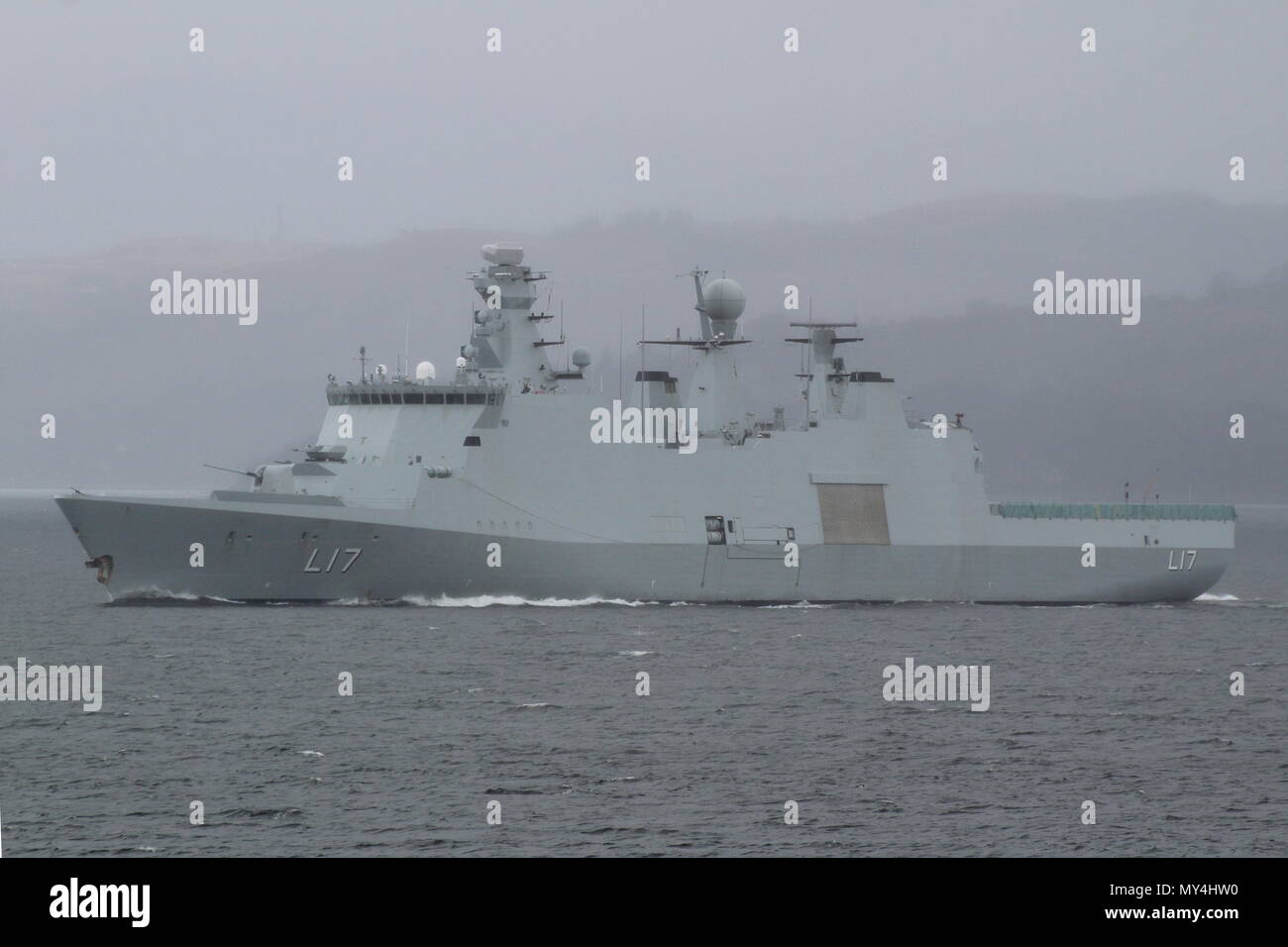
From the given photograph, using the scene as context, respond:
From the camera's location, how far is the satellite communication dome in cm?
4041

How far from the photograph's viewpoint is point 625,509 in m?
36.4

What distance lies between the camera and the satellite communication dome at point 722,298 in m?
40.4

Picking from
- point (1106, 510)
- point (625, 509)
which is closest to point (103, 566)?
point (625, 509)

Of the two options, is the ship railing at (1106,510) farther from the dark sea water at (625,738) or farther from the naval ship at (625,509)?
the dark sea water at (625,738)

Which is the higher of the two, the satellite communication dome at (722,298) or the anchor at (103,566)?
the satellite communication dome at (722,298)

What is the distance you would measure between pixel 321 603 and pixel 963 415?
1809 cm

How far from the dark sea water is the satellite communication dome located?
805 cm

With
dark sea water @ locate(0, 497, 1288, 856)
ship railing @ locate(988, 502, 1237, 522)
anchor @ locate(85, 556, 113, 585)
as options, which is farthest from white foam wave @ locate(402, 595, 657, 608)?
ship railing @ locate(988, 502, 1237, 522)

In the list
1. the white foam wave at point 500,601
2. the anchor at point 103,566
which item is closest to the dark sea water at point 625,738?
the white foam wave at point 500,601

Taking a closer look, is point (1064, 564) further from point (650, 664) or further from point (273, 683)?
point (273, 683)

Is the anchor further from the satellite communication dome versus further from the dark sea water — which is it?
the satellite communication dome

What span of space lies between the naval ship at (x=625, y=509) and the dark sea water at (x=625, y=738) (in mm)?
1142
